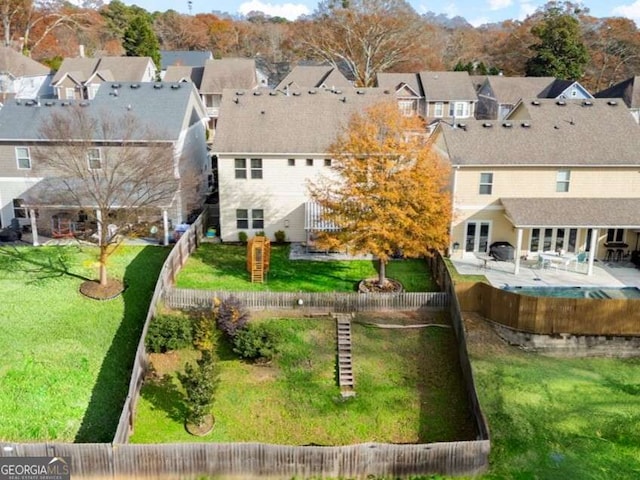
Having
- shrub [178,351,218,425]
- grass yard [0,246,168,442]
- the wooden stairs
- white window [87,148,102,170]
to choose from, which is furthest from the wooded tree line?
shrub [178,351,218,425]

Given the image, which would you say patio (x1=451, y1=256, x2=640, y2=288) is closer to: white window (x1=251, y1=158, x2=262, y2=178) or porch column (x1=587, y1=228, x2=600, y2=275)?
porch column (x1=587, y1=228, x2=600, y2=275)

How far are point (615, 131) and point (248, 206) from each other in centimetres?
2099

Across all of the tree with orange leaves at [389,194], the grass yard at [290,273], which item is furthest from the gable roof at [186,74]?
the tree with orange leaves at [389,194]

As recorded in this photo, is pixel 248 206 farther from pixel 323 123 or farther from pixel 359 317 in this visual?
pixel 359 317

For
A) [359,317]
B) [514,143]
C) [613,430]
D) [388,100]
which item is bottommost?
[613,430]

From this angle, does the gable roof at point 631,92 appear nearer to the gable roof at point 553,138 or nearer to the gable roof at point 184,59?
the gable roof at point 553,138

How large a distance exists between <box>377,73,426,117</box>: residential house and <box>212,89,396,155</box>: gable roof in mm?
26724

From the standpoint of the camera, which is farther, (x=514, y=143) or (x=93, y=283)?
(x=514, y=143)

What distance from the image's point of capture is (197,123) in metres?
40.1

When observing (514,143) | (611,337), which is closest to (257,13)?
(514,143)

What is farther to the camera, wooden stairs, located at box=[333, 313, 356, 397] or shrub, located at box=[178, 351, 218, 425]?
wooden stairs, located at box=[333, 313, 356, 397]

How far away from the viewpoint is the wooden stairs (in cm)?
2120

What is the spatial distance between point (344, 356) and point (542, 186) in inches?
602

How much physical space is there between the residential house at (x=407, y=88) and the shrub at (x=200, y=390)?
4686 cm
